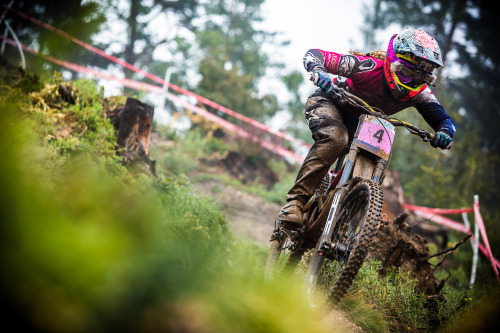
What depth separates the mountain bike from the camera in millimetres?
2682

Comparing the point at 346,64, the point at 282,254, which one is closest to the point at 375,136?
the point at 346,64

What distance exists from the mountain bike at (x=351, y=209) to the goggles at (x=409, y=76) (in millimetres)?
405

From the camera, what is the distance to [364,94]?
3803mm

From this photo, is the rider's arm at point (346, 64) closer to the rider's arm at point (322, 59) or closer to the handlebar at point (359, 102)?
the rider's arm at point (322, 59)

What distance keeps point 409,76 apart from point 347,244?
161 cm

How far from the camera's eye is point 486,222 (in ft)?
38.6

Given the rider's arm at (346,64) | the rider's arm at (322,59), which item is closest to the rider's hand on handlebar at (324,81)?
the rider's arm at (322,59)

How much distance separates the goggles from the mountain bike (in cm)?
41

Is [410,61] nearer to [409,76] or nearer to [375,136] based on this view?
[409,76]

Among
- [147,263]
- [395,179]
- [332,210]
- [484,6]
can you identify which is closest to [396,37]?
[332,210]

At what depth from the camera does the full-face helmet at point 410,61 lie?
3.24m

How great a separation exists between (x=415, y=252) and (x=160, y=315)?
4.75 m

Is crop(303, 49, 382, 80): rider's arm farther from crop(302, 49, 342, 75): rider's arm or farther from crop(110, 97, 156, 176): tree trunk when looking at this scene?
crop(110, 97, 156, 176): tree trunk

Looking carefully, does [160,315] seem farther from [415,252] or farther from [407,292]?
[415,252]
